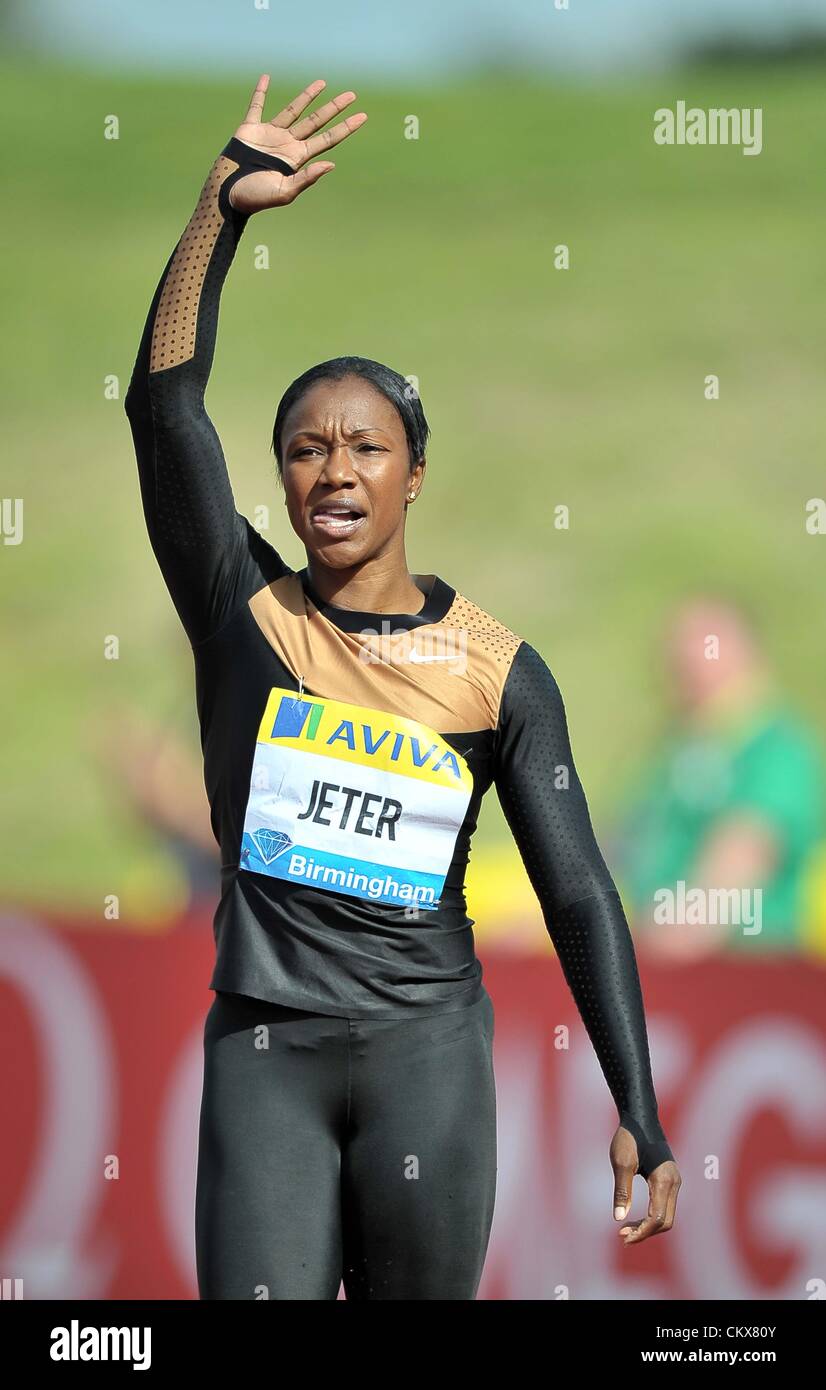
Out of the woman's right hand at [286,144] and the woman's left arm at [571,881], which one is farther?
the woman's left arm at [571,881]

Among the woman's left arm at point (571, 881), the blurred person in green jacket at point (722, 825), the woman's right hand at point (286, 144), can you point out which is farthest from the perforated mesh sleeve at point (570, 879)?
the blurred person in green jacket at point (722, 825)

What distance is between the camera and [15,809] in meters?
7.88

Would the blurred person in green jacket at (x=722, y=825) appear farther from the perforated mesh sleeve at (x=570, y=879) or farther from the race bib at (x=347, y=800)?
the race bib at (x=347, y=800)

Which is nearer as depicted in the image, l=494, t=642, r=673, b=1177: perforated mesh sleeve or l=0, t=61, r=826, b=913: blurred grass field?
l=494, t=642, r=673, b=1177: perforated mesh sleeve

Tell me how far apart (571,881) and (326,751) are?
416 millimetres

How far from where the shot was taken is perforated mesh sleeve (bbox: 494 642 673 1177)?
2445mm

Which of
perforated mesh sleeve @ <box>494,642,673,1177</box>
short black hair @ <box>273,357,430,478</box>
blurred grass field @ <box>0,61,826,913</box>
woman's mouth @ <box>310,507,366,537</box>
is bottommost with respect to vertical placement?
perforated mesh sleeve @ <box>494,642,673,1177</box>

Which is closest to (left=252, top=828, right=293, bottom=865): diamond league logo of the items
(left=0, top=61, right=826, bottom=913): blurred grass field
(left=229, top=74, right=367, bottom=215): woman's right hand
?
(left=229, top=74, right=367, bottom=215): woman's right hand

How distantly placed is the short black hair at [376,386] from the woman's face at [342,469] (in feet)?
0.05

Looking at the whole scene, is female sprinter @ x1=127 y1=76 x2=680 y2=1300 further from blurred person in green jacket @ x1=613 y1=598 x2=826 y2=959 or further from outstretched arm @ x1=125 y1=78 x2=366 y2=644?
blurred person in green jacket @ x1=613 y1=598 x2=826 y2=959

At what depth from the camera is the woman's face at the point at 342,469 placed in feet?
7.82

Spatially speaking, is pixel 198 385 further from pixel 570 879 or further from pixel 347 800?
pixel 570 879
